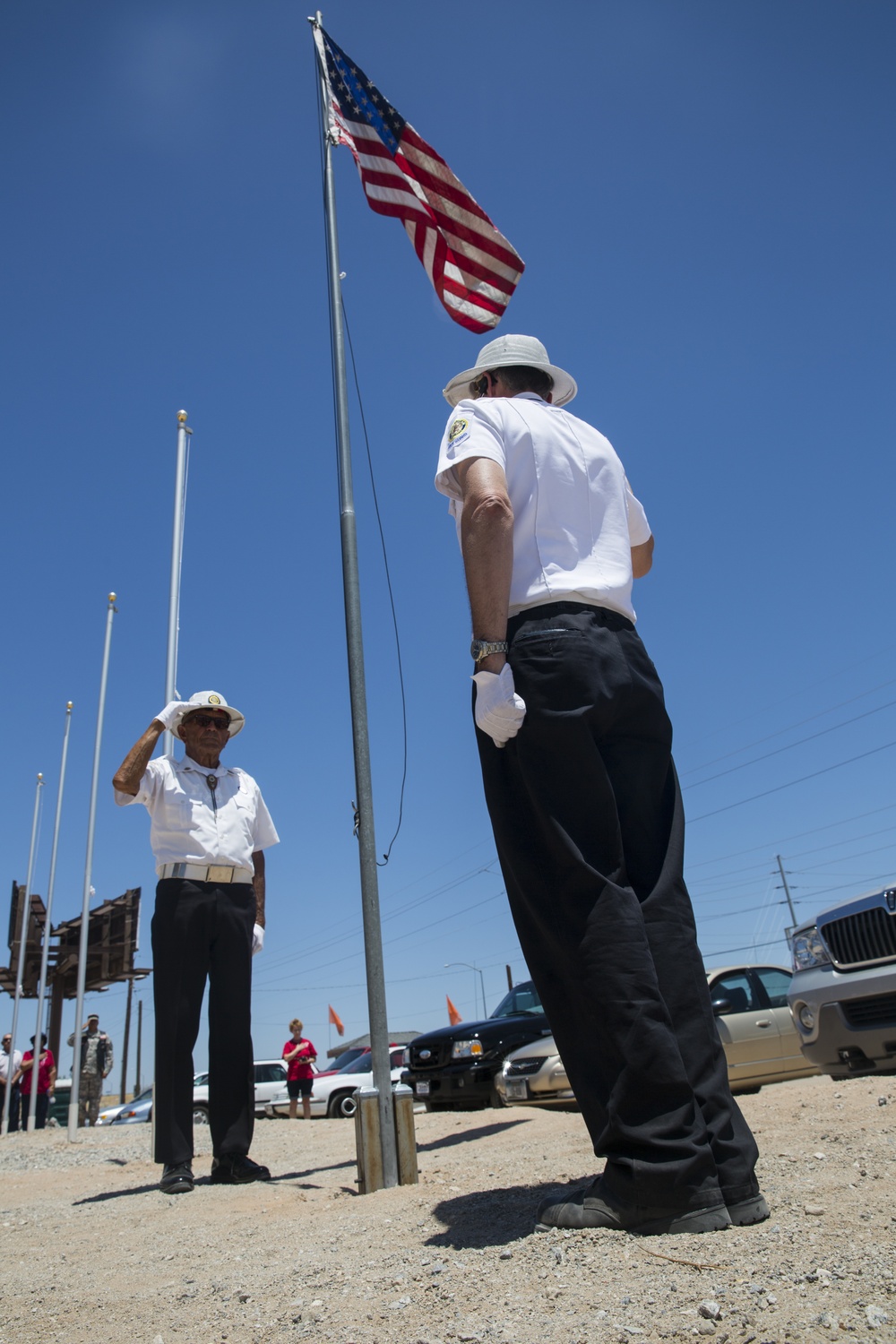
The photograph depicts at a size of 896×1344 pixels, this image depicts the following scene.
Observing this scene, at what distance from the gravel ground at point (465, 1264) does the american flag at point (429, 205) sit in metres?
4.88

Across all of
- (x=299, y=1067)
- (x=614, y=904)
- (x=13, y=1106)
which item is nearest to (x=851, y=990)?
(x=614, y=904)

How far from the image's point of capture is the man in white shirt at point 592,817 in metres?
1.87

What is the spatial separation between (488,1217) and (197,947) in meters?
2.36

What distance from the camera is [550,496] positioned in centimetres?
248

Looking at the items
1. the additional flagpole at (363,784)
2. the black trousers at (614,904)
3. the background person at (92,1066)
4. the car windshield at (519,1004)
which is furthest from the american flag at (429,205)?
the background person at (92,1066)

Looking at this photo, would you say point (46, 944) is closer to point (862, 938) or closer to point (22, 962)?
point (22, 962)

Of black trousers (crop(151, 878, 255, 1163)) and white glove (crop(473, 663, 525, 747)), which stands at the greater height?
white glove (crop(473, 663, 525, 747))

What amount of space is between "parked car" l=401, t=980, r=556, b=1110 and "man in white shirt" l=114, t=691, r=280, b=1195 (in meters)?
6.13

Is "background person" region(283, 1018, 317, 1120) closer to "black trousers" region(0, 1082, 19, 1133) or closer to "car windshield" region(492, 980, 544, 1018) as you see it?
"black trousers" region(0, 1082, 19, 1133)

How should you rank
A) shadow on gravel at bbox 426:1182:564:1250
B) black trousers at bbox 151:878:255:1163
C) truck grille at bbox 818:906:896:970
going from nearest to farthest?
shadow on gravel at bbox 426:1182:564:1250, black trousers at bbox 151:878:255:1163, truck grille at bbox 818:906:896:970

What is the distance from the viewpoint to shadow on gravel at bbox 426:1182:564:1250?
6.66ft

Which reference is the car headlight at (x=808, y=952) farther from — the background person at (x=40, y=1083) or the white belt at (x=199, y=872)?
the background person at (x=40, y=1083)

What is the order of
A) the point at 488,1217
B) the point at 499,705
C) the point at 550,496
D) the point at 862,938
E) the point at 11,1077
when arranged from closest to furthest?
the point at 499,705, the point at 488,1217, the point at 550,496, the point at 862,938, the point at 11,1077

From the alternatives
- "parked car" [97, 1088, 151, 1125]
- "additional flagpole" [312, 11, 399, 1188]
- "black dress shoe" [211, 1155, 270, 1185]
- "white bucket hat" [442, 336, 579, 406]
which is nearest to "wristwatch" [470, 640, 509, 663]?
"white bucket hat" [442, 336, 579, 406]
